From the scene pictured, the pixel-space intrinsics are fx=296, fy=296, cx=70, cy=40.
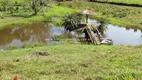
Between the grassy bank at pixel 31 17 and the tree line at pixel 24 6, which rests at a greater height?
the tree line at pixel 24 6

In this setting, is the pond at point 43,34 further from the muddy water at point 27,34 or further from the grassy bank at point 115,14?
the grassy bank at point 115,14

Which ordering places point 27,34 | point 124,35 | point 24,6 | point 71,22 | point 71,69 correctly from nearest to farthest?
point 71,69
point 27,34
point 124,35
point 71,22
point 24,6

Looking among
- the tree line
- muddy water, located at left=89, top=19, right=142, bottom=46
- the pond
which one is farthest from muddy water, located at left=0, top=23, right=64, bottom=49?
muddy water, located at left=89, top=19, right=142, bottom=46

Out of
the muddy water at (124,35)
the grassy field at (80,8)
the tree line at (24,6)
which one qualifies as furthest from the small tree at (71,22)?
the tree line at (24,6)

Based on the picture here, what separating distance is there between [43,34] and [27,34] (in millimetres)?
1842

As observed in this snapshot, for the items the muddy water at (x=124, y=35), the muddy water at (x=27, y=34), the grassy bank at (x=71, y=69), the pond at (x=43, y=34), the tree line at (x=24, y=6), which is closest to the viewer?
the grassy bank at (x=71, y=69)

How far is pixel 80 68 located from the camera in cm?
1427

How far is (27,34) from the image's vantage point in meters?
34.2

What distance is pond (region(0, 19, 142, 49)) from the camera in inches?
1232

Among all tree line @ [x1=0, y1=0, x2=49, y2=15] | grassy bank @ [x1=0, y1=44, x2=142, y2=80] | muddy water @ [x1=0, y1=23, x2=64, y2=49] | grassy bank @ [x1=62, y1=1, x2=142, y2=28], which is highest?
grassy bank @ [x1=0, y1=44, x2=142, y2=80]

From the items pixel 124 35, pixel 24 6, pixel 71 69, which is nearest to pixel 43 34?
pixel 124 35

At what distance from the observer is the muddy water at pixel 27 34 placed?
30723 mm

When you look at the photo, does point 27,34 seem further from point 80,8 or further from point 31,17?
point 80,8

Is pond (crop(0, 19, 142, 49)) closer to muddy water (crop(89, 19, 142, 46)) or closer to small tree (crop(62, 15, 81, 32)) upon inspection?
muddy water (crop(89, 19, 142, 46))
